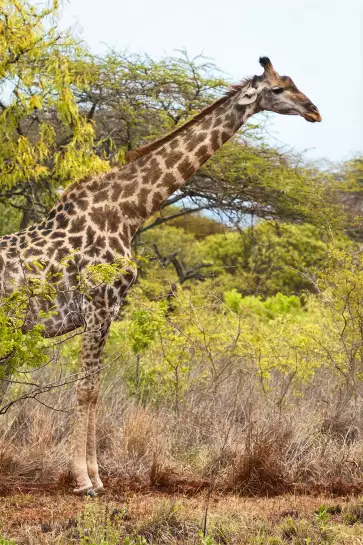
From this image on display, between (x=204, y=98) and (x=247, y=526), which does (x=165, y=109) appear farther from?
(x=247, y=526)

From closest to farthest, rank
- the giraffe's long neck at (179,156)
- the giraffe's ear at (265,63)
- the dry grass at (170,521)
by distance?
the dry grass at (170,521), the giraffe's ear at (265,63), the giraffe's long neck at (179,156)

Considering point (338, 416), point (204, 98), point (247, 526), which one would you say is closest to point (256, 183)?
point (204, 98)

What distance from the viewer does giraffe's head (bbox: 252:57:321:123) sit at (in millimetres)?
6629

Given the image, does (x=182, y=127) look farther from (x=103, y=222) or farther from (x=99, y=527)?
(x=99, y=527)

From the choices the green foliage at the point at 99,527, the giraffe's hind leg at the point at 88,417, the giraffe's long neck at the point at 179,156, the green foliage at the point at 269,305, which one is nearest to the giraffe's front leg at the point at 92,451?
the giraffe's hind leg at the point at 88,417

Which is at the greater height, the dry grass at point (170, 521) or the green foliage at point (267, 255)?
the green foliage at point (267, 255)

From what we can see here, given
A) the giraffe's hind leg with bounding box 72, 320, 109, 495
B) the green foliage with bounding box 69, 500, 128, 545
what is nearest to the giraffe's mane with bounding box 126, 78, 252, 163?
the giraffe's hind leg with bounding box 72, 320, 109, 495

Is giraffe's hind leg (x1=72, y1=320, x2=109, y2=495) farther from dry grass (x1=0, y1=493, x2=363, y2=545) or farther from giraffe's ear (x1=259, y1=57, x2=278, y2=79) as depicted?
giraffe's ear (x1=259, y1=57, x2=278, y2=79)

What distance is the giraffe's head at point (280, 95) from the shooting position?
6629mm

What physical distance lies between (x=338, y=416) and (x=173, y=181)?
2845 mm

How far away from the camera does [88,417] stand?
6535 millimetres

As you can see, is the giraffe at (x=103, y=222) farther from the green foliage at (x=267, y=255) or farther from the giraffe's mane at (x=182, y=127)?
the green foliage at (x=267, y=255)

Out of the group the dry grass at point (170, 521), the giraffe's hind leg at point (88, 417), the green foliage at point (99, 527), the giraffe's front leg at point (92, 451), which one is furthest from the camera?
the giraffe's front leg at point (92, 451)

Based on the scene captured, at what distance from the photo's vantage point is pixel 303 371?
888cm
